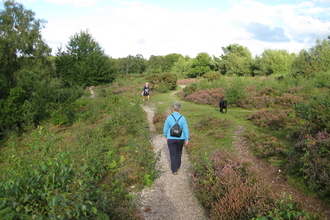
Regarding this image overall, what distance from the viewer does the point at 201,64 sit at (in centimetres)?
6669

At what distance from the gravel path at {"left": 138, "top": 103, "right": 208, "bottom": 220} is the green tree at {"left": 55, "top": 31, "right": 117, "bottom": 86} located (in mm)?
25976

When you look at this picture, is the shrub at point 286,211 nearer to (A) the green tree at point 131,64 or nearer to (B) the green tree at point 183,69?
(B) the green tree at point 183,69

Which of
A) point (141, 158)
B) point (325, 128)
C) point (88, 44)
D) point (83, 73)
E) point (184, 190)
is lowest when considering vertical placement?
point (184, 190)

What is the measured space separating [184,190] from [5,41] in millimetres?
30599

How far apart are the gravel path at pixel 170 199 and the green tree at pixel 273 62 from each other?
39.0 meters

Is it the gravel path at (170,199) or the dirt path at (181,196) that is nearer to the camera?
the dirt path at (181,196)

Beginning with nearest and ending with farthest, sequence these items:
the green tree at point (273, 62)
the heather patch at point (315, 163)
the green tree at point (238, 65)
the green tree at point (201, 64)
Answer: the heather patch at point (315, 163) < the green tree at point (273, 62) < the green tree at point (238, 65) < the green tree at point (201, 64)

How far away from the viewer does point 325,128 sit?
6.30 m

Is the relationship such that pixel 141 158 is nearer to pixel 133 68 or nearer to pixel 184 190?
pixel 184 190

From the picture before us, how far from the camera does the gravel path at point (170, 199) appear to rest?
199 inches

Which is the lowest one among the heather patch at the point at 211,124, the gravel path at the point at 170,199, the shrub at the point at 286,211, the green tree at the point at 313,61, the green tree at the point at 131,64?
the gravel path at the point at 170,199

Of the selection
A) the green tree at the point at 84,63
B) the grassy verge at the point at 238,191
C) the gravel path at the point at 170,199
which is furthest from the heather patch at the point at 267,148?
the green tree at the point at 84,63

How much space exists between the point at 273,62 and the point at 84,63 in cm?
3039

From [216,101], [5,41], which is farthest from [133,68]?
[216,101]
